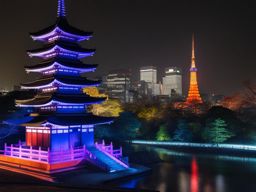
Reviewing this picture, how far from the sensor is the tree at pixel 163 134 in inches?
2121

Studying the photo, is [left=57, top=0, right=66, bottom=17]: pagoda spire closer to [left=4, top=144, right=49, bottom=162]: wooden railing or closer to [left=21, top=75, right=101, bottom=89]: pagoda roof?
[left=21, top=75, right=101, bottom=89]: pagoda roof

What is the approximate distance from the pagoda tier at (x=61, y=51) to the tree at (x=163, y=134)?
87.2 ft

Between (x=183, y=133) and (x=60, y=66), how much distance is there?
28771 mm

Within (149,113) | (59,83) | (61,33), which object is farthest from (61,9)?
(149,113)

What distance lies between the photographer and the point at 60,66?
29.7 metres

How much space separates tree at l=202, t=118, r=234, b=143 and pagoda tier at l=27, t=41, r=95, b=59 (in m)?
25.5

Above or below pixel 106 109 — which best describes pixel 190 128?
below

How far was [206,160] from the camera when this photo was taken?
1500 inches

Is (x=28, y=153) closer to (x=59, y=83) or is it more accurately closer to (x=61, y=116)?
(x=61, y=116)

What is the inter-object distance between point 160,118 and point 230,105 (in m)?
23.7

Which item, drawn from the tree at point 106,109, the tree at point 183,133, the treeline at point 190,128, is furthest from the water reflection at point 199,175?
the tree at point 106,109

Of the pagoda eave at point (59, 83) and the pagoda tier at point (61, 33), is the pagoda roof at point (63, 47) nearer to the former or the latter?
the pagoda tier at point (61, 33)

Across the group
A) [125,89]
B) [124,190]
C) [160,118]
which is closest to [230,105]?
[160,118]

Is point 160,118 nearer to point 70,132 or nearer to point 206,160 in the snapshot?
point 206,160
